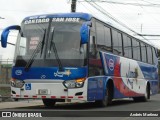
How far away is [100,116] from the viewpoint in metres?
14.5

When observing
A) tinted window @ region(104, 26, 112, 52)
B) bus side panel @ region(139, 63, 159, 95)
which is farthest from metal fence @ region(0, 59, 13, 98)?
tinted window @ region(104, 26, 112, 52)

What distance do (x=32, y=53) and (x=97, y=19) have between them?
10.3 ft

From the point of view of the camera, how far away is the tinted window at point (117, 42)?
20.2 m

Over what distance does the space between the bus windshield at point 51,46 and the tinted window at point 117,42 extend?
3.71 metres


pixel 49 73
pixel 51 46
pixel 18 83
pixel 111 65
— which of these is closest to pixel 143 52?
pixel 111 65

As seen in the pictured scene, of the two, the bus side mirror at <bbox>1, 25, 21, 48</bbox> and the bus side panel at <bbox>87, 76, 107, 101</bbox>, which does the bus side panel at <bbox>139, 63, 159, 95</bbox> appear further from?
the bus side mirror at <bbox>1, 25, 21, 48</bbox>

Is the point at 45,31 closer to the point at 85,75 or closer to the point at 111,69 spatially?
the point at 85,75

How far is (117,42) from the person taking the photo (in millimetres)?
20781

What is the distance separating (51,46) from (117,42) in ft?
16.3

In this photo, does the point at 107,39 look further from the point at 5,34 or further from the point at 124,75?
the point at 5,34

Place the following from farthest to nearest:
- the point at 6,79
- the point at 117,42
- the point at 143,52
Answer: the point at 6,79 < the point at 143,52 < the point at 117,42

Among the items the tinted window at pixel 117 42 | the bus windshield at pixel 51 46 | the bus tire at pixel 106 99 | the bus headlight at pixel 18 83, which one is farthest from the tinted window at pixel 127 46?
the bus headlight at pixel 18 83

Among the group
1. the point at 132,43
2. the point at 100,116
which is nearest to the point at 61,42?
the point at 100,116

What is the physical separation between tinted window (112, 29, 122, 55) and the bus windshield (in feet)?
12.2
